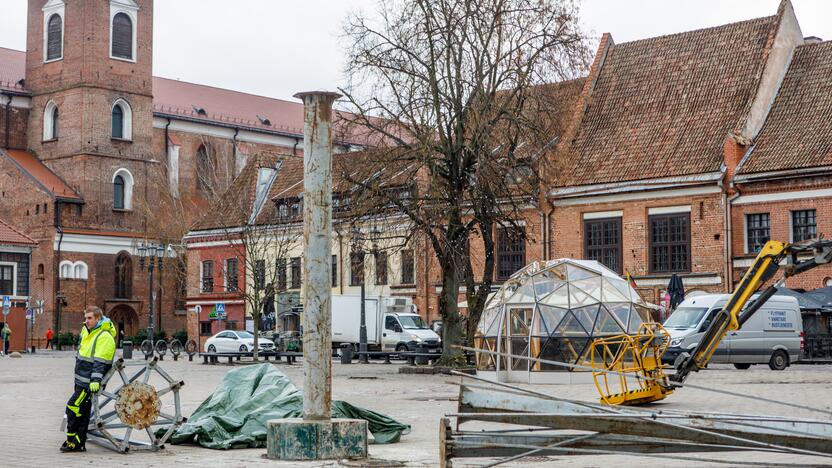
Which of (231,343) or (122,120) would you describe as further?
(122,120)

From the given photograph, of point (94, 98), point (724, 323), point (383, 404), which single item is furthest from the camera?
point (94, 98)

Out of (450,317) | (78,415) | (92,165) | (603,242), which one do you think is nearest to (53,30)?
(92,165)

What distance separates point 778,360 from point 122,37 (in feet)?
191

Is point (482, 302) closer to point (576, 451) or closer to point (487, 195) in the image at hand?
point (487, 195)

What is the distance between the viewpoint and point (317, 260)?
Answer: 14.2 meters

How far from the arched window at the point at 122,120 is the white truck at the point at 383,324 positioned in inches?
1422

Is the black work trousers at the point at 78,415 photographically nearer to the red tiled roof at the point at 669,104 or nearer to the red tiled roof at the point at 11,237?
the red tiled roof at the point at 669,104

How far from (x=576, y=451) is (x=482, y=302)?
25171mm

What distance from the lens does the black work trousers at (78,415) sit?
14.6 metres

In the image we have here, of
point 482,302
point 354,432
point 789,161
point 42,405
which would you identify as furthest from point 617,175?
point 354,432

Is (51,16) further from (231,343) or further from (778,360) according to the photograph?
(778,360)

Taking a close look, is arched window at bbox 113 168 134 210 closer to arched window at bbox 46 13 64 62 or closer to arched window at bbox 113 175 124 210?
arched window at bbox 113 175 124 210

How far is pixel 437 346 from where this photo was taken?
1886 inches

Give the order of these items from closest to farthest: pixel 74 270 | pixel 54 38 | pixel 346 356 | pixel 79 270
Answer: pixel 346 356
pixel 74 270
pixel 79 270
pixel 54 38
